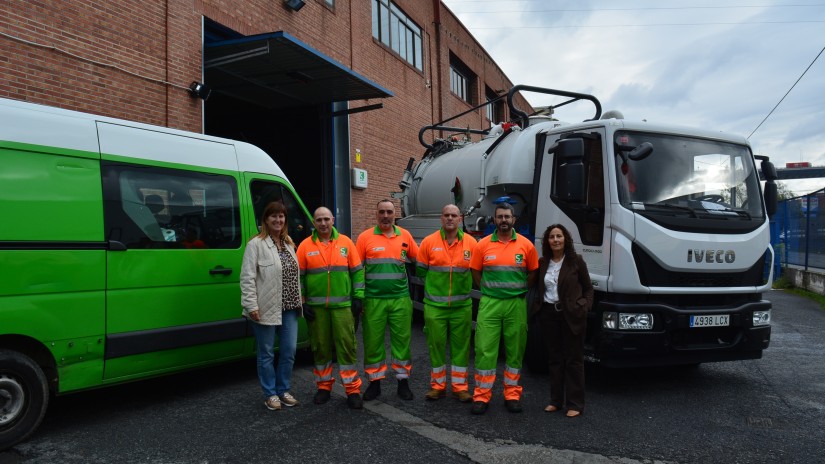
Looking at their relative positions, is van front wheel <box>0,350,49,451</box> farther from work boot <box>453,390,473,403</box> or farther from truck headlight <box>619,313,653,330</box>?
truck headlight <box>619,313,653,330</box>

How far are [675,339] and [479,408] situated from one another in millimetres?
1887

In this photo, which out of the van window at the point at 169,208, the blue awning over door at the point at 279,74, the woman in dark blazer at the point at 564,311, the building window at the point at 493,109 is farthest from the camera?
the building window at the point at 493,109

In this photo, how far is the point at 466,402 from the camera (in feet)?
16.5

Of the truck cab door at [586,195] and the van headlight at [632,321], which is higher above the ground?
the truck cab door at [586,195]

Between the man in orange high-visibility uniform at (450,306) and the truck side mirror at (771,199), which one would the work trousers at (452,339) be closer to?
the man in orange high-visibility uniform at (450,306)

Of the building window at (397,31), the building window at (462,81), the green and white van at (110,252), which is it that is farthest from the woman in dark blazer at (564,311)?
the building window at (462,81)

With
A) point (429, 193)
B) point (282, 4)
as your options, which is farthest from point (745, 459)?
point (282, 4)

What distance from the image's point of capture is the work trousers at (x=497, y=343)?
15.7 feet

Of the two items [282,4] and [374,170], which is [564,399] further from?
[374,170]

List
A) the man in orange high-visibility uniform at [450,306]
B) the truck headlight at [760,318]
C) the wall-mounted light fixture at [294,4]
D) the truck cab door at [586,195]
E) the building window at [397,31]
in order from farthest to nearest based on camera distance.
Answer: the building window at [397,31] < the wall-mounted light fixture at [294,4] < the truck headlight at [760,318] < the truck cab door at [586,195] < the man in orange high-visibility uniform at [450,306]

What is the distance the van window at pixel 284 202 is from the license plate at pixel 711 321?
12.2 ft

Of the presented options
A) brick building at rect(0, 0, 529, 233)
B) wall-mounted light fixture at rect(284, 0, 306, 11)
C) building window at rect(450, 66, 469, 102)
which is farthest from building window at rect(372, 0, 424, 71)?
wall-mounted light fixture at rect(284, 0, 306, 11)

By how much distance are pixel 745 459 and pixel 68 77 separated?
302 inches

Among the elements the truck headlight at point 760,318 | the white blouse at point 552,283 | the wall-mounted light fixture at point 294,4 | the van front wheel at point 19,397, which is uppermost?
the wall-mounted light fixture at point 294,4
